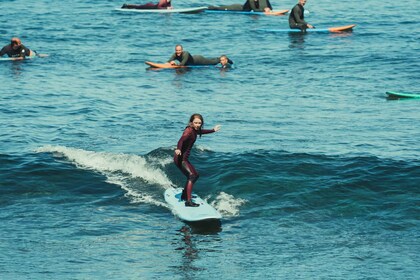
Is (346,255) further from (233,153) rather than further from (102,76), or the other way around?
(102,76)

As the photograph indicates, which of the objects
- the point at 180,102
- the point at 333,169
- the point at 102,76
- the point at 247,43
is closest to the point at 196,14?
the point at 247,43

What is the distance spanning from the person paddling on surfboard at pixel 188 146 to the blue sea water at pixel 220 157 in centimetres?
72

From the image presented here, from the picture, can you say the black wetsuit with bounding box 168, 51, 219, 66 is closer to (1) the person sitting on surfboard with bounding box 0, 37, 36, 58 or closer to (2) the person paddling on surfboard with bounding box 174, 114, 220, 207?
(1) the person sitting on surfboard with bounding box 0, 37, 36, 58

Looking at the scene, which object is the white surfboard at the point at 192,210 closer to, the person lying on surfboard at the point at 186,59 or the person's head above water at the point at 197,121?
the person's head above water at the point at 197,121

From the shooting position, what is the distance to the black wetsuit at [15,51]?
133ft

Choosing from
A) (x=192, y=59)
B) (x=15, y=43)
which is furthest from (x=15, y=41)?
(x=192, y=59)

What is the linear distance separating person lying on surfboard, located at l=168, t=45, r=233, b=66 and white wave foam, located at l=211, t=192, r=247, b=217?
16.1m

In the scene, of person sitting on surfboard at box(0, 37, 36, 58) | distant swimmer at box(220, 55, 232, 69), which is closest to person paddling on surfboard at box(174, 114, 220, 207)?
distant swimmer at box(220, 55, 232, 69)

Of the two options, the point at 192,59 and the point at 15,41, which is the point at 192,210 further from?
the point at 15,41

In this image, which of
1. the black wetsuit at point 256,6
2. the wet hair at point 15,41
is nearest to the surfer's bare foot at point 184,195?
the wet hair at point 15,41

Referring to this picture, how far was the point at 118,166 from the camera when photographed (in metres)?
25.3

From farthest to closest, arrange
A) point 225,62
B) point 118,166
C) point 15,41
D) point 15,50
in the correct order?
point 15,50 < point 15,41 < point 225,62 < point 118,166

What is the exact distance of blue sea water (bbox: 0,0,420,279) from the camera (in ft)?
61.7

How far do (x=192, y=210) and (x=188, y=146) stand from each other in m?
1.47
